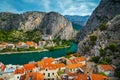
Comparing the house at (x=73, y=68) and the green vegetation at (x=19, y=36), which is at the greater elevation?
the green vegetation at (x=19, y=36)

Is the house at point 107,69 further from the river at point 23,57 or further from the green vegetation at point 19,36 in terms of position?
the green vegetation at point 19,36

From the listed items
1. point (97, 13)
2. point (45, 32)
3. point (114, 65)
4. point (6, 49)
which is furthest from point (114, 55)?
point (45, 32)

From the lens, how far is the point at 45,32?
195625 mm

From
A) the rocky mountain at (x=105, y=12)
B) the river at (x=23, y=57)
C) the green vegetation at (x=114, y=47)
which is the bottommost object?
the river at (x=23, y=57)

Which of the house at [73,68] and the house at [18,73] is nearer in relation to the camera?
the house at [18,73]

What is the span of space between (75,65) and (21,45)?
95.8 m

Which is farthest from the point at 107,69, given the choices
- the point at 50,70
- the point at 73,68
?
the point at 50,70

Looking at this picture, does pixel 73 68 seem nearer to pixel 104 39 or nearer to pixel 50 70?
pixel 50 70

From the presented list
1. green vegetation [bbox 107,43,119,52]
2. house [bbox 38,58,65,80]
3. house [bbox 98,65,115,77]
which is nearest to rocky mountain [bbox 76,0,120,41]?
green vegetation [bbox 107,43,119,52]

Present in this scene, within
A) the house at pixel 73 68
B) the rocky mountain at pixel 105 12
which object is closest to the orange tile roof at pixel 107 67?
the house at pixel 73 68

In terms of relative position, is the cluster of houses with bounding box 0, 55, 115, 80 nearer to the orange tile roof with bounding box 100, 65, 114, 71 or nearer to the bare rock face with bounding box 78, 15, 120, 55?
the orange tile roof with bounding box 100, 65, 114, 71

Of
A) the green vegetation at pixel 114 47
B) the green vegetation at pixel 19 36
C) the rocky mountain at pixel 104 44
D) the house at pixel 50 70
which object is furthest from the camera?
the green vegetation at pixel 19 36

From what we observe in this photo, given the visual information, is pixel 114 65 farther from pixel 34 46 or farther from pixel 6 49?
pixel 34 46

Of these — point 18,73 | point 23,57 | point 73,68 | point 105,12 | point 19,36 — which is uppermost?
point 105,12
